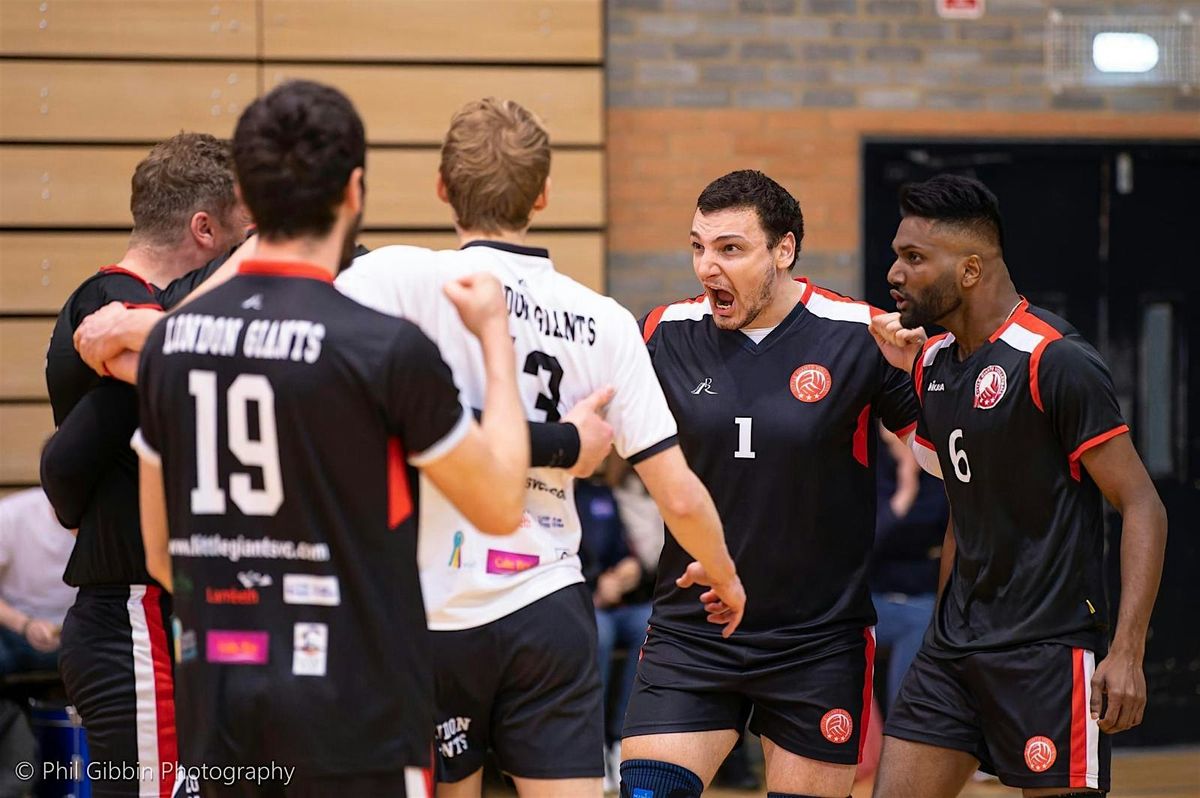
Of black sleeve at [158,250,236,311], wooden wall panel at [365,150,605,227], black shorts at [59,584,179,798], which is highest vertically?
wooden wall panel at [365,150,605,227]

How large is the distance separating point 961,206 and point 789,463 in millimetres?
877

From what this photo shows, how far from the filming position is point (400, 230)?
24.4 ft

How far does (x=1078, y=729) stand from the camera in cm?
375

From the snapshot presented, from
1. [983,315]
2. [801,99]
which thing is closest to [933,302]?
[983,315]

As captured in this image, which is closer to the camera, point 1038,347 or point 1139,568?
point 1139,568

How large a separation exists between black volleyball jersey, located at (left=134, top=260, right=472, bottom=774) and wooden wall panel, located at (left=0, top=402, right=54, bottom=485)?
5.13 metres

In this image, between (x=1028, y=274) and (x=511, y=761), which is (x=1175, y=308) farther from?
(x=511, y=761)

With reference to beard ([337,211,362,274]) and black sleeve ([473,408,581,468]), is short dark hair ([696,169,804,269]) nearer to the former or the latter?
black sleeve ([473,408,581,468])

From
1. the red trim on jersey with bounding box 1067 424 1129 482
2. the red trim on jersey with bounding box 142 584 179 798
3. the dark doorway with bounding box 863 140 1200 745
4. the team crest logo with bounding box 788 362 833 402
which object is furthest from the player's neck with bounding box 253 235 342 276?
the dark doorway with bounding box 863 140 1200 745

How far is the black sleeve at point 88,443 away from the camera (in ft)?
11.2

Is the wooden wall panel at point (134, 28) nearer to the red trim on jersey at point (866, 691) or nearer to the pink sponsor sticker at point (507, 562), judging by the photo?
the red trim on jersey at point (866, 691)

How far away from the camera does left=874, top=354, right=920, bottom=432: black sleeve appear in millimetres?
4152

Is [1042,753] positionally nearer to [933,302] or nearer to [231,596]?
[933,302]

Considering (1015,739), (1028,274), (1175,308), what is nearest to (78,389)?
(1015,739)
